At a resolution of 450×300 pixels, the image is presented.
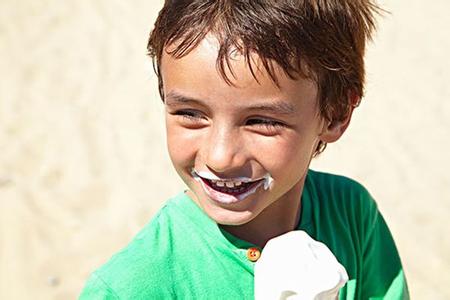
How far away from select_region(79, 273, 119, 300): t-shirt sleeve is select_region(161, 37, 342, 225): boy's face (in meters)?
0.31

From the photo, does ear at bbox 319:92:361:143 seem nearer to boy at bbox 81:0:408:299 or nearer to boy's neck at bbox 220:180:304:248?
boy at bbox 81:0:408:299

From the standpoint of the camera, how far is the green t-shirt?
6.47 feet

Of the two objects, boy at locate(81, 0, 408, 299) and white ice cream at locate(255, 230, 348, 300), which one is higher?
boy at locate(81, 0, 408, 299)

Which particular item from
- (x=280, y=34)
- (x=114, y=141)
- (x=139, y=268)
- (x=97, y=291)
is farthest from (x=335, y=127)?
(x=114, y=141)

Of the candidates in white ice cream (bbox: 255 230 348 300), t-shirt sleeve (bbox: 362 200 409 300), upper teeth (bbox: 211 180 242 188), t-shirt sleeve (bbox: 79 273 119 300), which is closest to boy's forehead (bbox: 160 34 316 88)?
upper teeth (bbox: 211 180 242 188)

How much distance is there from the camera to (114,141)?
20.6 ft

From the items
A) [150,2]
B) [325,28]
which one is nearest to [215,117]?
[325,28]

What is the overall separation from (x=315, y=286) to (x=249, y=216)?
0.78ft

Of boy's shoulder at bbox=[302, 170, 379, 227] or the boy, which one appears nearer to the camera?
the boy

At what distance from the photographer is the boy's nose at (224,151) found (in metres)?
1.89

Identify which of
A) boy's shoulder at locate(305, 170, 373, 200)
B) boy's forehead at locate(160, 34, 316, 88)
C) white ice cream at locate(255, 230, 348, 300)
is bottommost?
white ice cream at locate(255, 230, 348, 300)

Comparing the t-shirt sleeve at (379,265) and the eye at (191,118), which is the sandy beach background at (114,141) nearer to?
the t-shirt sleeve at (379,265)

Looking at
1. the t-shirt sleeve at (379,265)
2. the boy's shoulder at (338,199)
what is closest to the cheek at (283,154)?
the boy's shoulder at (338,199)

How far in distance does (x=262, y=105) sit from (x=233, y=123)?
0.08m
